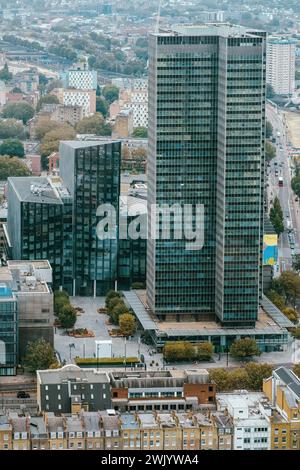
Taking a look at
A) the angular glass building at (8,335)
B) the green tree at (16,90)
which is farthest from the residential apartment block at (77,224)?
the green tree at (16,90)

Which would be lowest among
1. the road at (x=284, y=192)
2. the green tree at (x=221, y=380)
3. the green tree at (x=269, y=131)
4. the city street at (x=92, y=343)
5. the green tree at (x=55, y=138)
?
the road at (x=284, y=192)

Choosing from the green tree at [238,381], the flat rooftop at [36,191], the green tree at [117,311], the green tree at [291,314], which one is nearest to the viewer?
the green tree at [238,381]

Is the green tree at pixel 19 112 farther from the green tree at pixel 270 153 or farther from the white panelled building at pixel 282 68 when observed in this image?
the white panelled building at pixel 282 68

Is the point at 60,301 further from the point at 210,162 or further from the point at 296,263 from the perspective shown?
the point at 296,263

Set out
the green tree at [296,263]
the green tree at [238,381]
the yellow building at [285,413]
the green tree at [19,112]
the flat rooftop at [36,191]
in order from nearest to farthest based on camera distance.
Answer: the yellow building at [285,413], the green tree at [238,381], the flat rooftop at [36,191], the green tree at [296,263], the green tree at [19,112]

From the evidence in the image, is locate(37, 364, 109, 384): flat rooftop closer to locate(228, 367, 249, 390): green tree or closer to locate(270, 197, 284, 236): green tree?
locate(228, 367, 249, 390): green tree

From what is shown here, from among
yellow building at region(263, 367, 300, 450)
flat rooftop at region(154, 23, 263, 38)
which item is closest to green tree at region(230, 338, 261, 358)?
yellow building at region(263, 367, 300, 450)
